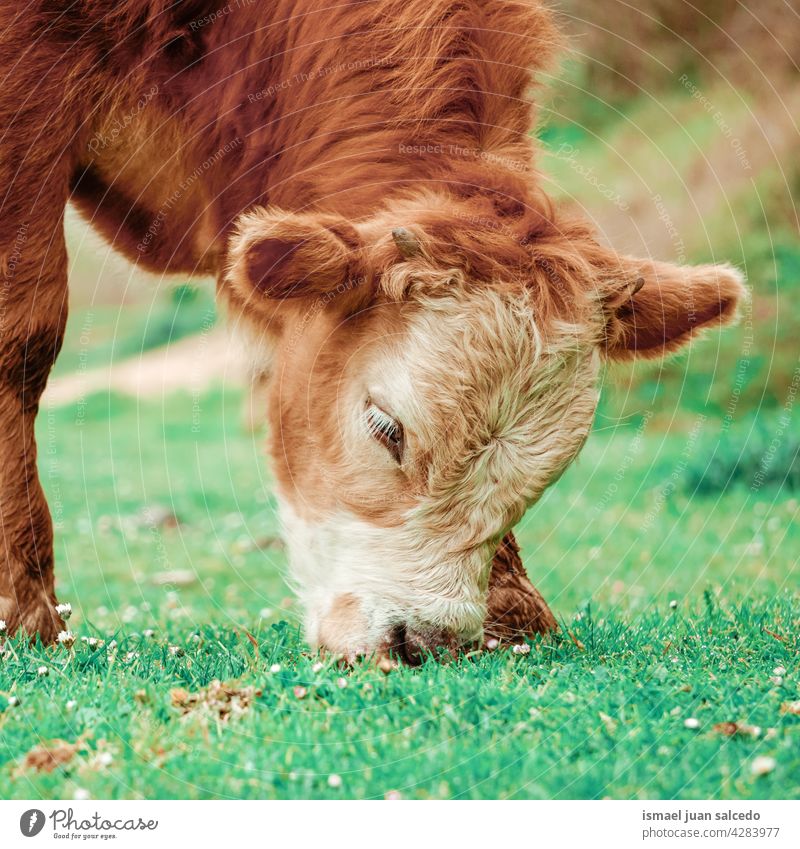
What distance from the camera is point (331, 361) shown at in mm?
5086

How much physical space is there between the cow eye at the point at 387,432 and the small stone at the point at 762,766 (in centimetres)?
188

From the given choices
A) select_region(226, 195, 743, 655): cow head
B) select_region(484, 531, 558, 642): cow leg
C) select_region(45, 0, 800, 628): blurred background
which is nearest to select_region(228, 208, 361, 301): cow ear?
select_region(226, 195, 743, 655): cow head

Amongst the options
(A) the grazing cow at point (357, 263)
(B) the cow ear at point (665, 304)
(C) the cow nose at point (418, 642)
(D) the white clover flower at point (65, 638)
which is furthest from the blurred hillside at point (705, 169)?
(C) the cow nose at point (418, 642)

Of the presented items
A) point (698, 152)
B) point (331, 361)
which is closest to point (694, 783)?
point (331, 361)

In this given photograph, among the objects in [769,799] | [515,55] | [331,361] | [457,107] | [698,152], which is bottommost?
[769,799]

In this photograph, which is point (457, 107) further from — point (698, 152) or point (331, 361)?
point (698, 152)

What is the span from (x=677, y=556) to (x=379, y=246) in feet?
16.3

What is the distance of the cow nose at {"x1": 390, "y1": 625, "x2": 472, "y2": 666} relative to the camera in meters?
4.58

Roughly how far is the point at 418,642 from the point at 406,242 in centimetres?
170

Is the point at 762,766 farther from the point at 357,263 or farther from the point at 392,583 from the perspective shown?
the point at 357,263

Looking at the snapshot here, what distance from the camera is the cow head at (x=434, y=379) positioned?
4.60 m

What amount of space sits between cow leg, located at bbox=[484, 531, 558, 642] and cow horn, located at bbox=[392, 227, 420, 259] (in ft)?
5.97

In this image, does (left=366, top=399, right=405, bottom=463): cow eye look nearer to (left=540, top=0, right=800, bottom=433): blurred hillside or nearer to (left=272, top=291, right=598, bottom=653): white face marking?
(left=272, top=291, right=598, bottom=653): white face marking

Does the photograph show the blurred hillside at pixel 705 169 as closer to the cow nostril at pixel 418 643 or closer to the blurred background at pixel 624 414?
the blurred background at pixel 624 414
